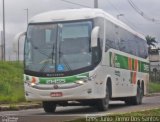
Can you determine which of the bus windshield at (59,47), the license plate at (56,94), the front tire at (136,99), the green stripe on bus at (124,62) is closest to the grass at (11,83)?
the front tire at (136,99)

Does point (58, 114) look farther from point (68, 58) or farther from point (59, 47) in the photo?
point (59, 47)

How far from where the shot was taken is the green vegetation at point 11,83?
30656 mm

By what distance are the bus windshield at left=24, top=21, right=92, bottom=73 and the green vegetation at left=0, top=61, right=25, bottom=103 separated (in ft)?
37.8

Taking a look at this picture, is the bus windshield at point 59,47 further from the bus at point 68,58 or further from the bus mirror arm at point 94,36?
the bus mirror arm at point 94,36

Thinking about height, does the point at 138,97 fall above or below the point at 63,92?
below

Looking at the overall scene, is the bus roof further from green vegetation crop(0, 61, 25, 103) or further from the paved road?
green vegetation crop(0, 61, 25, 103)

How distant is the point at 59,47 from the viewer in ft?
60.0

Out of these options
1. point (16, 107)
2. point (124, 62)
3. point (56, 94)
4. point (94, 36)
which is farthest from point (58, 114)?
point (16, 107)

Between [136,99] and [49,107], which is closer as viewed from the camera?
[49,107]

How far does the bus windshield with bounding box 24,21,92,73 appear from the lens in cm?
1811

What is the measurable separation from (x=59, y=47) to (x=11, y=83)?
71.0 ft

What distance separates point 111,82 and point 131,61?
4.48 meters

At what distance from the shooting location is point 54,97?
58.7ft

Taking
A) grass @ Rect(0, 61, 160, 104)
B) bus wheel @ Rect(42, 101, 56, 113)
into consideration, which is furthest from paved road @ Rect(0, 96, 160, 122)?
grass @ Rect(0, 61, 160, 104)
